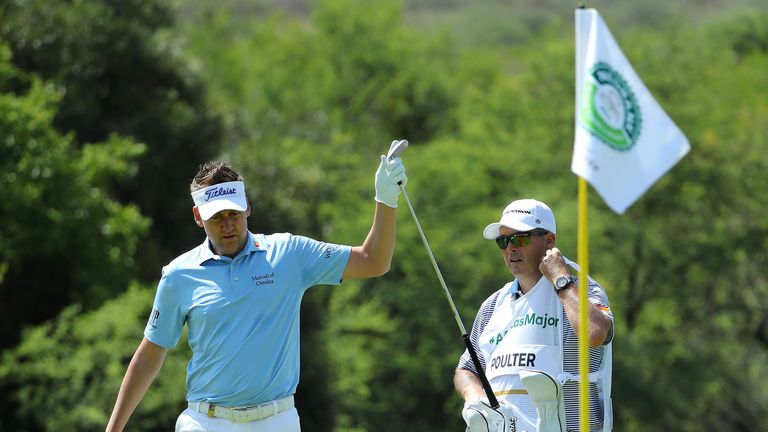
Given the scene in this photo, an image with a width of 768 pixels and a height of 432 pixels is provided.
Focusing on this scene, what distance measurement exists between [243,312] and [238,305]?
1.5 inches

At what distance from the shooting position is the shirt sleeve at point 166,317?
228 inches

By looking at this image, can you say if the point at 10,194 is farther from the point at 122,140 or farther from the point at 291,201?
the point at 291,201

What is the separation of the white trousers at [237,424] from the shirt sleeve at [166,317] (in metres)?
0.35

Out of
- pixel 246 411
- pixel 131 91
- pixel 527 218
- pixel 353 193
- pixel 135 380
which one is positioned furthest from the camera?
pixel 353 193

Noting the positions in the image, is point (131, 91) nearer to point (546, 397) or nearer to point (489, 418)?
point (489, 418)

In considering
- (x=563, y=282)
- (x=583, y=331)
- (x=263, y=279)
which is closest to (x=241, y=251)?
(x=263, y=279)

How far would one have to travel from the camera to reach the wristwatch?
564 centimetres

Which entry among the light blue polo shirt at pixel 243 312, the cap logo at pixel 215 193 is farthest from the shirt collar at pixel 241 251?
the cap logo at pixel 215 193

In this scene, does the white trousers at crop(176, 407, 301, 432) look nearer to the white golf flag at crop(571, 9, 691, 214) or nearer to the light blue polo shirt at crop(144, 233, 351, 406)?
the light blue polo shirt at crop(144, 233, 351, 406)

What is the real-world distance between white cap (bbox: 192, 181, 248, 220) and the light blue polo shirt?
0.71ft

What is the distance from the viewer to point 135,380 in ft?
19.3

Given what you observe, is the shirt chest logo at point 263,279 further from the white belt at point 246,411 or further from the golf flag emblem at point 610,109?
the golf flag emblem at point 610,109

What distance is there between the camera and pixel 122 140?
2497cm

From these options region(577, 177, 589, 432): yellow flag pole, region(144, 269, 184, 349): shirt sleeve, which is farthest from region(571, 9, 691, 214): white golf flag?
region(144, 269, 184, 349): shirt sleeve
